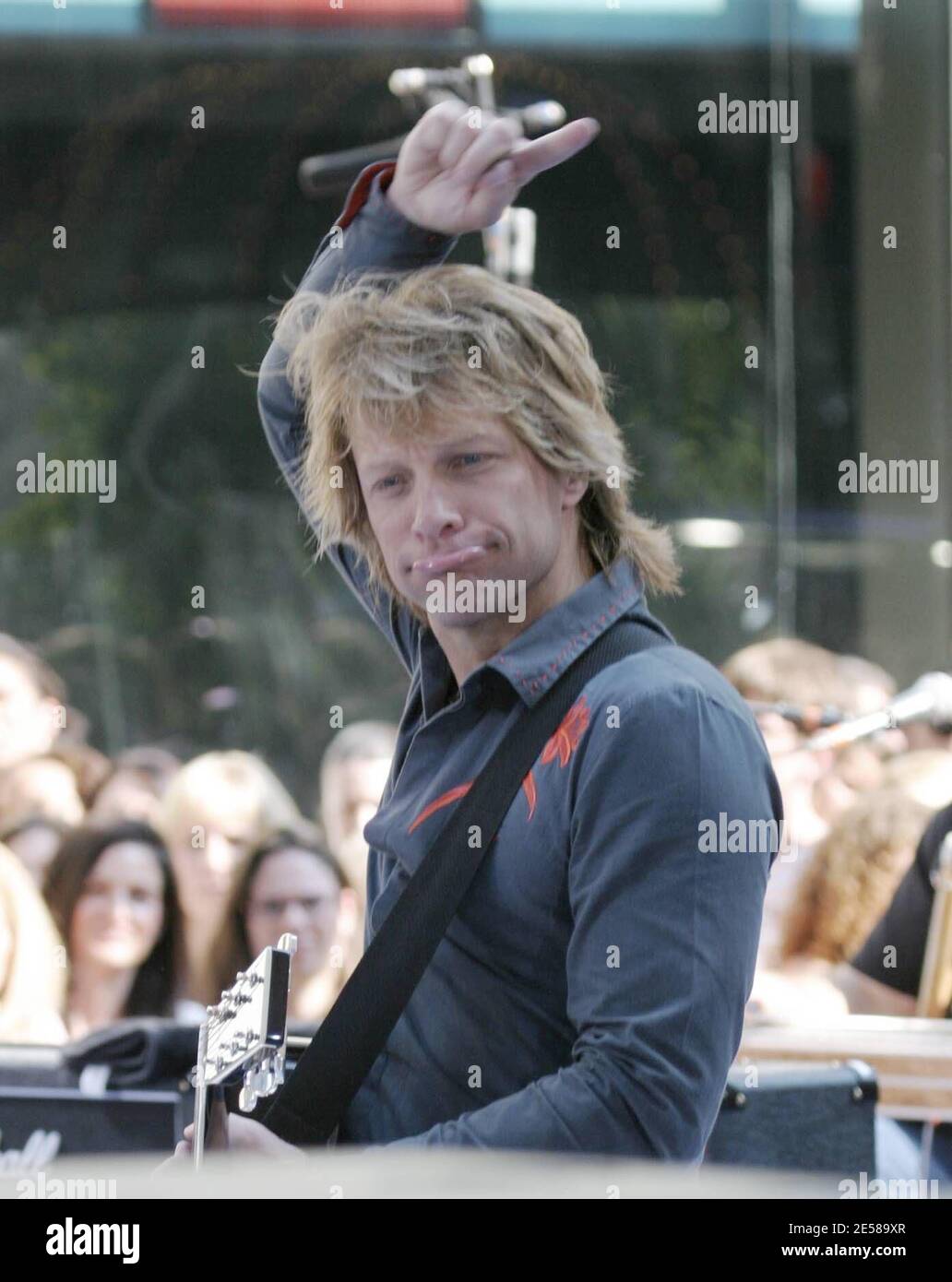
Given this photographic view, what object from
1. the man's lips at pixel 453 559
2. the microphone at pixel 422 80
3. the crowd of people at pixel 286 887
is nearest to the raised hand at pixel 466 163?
the man's lips at pixel 453 559

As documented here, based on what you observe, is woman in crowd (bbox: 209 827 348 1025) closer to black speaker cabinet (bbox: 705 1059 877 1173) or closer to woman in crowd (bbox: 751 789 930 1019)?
woman in crowd (bbox: 751 789 930 1019)

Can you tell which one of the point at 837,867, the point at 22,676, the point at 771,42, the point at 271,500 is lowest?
the point at 837,867

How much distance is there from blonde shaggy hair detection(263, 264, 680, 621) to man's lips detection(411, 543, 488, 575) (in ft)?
0.36

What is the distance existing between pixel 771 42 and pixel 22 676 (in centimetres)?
319

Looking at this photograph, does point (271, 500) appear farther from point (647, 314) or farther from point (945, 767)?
point (945, 767)

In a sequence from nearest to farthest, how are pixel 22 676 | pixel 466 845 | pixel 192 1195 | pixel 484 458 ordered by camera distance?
pixel 192 1195
pixel 466 845
pixel 484 458
pixel 22 676

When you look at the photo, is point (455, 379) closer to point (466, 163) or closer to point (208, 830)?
point (466, 163)

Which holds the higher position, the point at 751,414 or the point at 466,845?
the point at 751,414

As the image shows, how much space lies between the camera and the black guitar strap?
139 centimetres

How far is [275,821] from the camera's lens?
144 inches

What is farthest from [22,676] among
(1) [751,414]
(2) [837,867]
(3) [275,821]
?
(1) [751,414]

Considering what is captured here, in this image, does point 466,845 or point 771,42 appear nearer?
point 466,845

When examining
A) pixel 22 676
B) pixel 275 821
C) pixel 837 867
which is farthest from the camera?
pixel 22 676

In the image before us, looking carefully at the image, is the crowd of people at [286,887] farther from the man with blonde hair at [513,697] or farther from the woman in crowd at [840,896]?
the man with blonde hair at [513,697]
